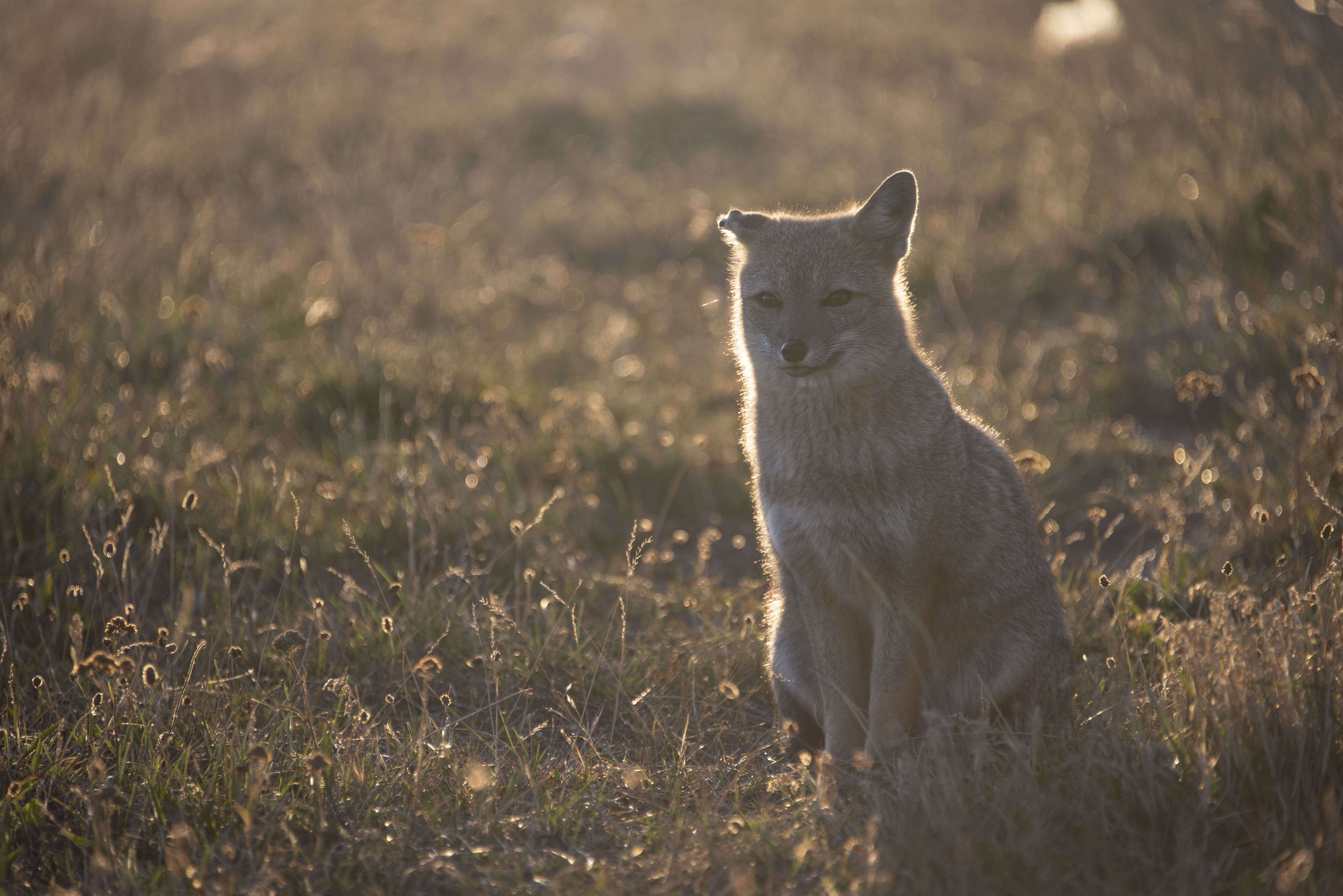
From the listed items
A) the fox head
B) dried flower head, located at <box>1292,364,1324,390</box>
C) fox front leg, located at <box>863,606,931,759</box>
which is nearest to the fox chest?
fox front leg, located at <box>863,606,931,759</box>

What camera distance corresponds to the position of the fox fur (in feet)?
10.2

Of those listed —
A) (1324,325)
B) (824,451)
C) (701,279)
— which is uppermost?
(824,451)

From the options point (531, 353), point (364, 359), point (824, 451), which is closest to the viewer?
point (824, 451)

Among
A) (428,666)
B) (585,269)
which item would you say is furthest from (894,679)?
(585,269)

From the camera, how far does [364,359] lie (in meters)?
6.23

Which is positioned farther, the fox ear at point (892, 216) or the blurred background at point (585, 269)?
the blurred background at point (585, 269)

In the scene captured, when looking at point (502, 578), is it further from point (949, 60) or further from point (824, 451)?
point (949, 60)

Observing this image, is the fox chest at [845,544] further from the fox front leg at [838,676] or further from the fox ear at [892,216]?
the fox ear at [892,216]

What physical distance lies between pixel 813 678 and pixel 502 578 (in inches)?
68.2

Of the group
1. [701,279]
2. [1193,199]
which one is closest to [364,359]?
[701,279]

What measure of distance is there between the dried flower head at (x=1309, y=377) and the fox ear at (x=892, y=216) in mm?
1796

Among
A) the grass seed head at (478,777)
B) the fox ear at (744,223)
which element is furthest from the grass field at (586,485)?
the fox ear at (744,223)

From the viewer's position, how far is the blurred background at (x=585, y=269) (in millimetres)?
4887

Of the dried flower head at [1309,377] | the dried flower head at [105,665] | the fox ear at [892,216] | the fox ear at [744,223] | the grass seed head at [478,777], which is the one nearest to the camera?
the grass seed head at [478,777]
